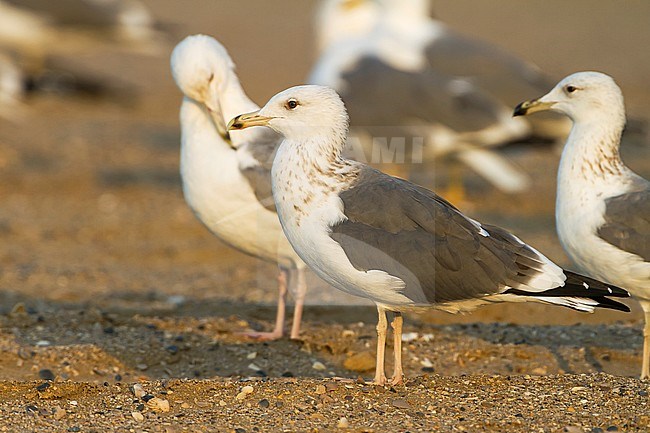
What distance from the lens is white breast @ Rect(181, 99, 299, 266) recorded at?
6.31m

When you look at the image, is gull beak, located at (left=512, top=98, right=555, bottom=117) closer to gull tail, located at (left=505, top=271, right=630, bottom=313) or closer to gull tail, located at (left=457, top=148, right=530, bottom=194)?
gull tail, located at (left=505, top=271, right=630, bottom=313)

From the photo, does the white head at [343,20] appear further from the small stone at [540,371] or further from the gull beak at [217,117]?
the small stone at [540,371]

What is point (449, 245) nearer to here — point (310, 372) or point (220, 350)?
point (310, 372)

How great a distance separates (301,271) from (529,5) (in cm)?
1968

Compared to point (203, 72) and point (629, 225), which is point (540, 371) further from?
point (203, 72)

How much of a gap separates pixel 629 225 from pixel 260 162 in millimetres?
2132

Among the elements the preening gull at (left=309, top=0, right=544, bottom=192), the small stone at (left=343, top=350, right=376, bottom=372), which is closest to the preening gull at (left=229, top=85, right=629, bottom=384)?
the small stone at (left=343, top=350, right=376, bottom=372)

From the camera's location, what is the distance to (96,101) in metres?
16.5

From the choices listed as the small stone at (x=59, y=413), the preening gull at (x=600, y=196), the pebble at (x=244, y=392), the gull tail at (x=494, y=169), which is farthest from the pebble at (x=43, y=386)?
the gull tail at (x=494, y=169)

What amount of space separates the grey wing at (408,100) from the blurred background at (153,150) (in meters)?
0.91

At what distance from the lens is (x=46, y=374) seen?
5688 millimetres

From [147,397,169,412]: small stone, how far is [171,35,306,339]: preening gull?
66.3 inches

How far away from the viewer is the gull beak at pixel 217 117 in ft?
21.4

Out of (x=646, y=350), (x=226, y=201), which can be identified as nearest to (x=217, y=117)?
(x=226, y=201)
